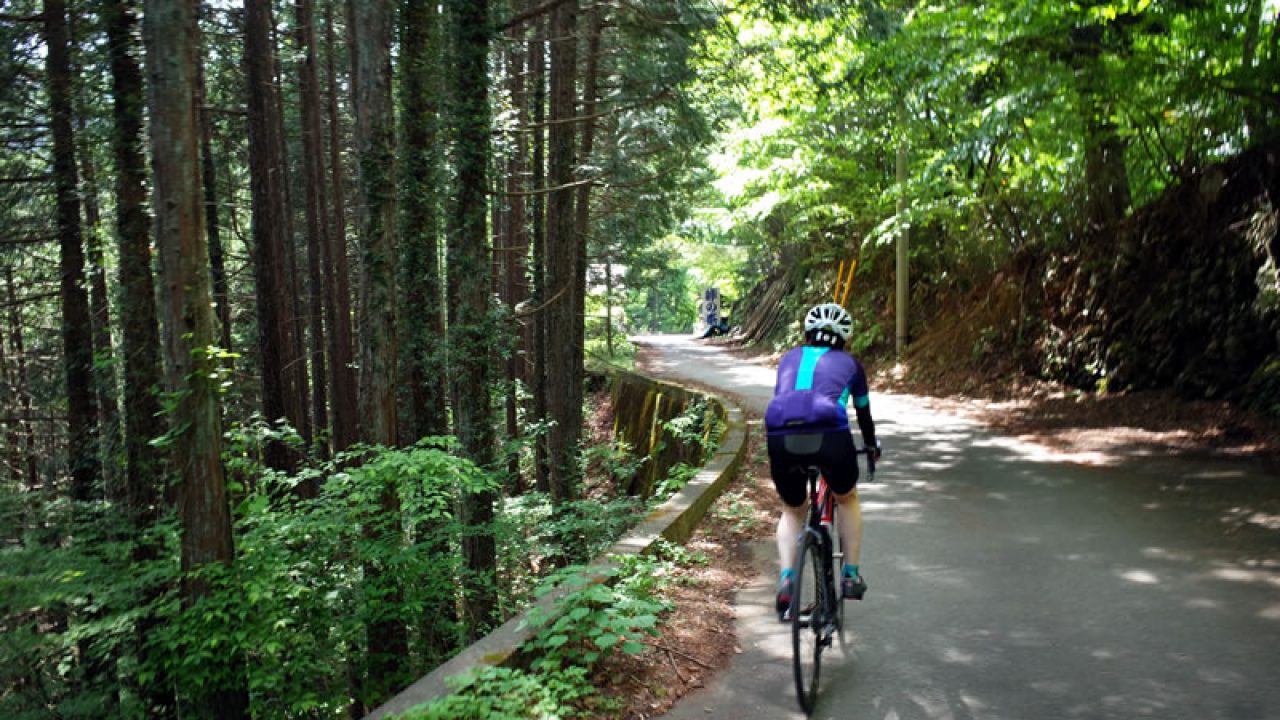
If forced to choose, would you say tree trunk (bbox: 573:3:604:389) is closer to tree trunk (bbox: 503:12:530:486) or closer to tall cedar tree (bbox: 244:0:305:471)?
tree trunk (bbox: 503:12:530:486)

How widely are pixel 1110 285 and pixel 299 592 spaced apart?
1297 centimetres

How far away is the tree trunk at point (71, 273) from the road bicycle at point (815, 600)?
9.32 metres

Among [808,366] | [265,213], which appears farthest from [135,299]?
[808,366]

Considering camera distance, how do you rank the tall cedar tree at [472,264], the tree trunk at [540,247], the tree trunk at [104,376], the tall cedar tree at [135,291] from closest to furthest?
1. the tall cedar tree at [135,291]
2. the tree trunk at [104,376]
3. the tall cedar tree at [472,264]
4. the tree trunk at [540,247]

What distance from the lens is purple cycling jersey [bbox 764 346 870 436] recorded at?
167 inches

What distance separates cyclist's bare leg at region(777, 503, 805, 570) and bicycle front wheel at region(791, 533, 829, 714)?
0.33 feet

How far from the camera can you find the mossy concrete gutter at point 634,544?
12.6 feet

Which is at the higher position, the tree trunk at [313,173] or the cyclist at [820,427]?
the tree trunk at [313,173]

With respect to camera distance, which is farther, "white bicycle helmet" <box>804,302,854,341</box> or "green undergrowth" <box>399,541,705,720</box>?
"white bicycle helmet" <box>804,302,854,341</box>

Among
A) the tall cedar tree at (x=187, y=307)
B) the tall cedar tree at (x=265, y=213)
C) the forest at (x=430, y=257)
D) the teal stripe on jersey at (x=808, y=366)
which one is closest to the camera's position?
the teal stripe on jersey at (x=808, y=366)

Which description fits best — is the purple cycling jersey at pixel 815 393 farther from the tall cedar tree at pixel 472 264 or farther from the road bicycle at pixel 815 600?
the tall cedar tree at pixel 472 264

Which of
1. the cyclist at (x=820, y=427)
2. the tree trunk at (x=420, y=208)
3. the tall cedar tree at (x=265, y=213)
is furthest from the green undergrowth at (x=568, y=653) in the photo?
the tall cedar tree at (x=265, y=213)

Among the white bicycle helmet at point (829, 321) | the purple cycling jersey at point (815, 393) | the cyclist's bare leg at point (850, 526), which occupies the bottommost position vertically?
the cyclist's bare leg at point (850, 526)

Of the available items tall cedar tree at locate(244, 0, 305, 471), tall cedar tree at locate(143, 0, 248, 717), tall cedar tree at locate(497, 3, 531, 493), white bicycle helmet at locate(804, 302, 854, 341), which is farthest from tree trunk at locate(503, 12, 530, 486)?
white bicycle helmet at locate(804, 302, 854, 341)
